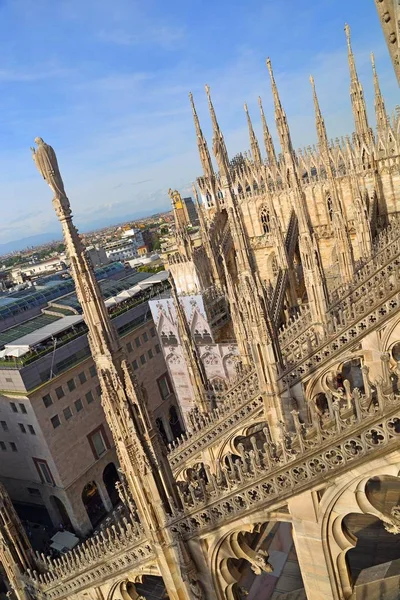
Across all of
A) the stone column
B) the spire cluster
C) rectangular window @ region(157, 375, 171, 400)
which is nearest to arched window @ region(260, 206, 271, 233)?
the spire cluster

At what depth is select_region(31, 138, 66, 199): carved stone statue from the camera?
24.5 ft

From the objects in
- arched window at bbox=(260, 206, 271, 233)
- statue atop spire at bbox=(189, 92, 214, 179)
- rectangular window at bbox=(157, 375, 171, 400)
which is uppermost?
statue atop spire at bbox=(189, 92, 214, 179)

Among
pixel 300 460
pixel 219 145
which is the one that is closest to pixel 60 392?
pixel 219 145

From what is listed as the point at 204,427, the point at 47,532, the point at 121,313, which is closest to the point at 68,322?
the point at 121,313

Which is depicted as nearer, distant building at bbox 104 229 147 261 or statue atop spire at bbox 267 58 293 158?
statue atop spire at bbox 267 58 293 158

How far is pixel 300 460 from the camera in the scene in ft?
25.8

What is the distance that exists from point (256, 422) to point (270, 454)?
7168mm

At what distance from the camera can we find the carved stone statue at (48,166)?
7465 millimetres

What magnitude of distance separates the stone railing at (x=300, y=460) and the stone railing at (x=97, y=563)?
1.74 m

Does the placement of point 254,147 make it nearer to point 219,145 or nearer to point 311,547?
point 219,145

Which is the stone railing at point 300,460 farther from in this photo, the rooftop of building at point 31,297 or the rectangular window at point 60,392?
the rooftop of building at point 31,297

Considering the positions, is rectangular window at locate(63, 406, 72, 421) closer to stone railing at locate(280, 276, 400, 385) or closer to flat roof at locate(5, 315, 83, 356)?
flat roof at locate(5, 315, 83, 356)

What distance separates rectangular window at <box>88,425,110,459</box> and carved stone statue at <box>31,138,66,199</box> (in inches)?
981

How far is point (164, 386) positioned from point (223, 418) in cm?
2098
